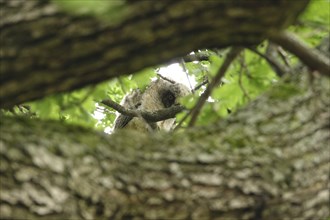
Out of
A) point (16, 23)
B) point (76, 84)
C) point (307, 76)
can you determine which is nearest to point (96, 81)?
point (76, 84)

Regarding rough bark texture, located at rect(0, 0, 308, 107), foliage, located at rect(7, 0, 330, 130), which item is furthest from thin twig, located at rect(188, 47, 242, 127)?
rough bark texture, located at rect(0, 0, 308, 107)

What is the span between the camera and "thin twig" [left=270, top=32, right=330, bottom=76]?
191 cm

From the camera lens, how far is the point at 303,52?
199 centimetres

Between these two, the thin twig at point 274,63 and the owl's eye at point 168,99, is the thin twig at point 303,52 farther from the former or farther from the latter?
the owl's eye at point 168,99

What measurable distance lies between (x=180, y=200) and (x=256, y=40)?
2.00 feet

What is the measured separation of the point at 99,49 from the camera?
1.58m

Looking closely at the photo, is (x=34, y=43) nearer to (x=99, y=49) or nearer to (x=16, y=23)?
(x=16, y=23)

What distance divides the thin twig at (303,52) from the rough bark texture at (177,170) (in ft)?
0.46

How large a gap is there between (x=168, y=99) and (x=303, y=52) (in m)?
4.17

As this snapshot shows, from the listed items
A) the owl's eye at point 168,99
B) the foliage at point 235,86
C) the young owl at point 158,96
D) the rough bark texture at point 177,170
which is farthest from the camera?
the owl's eye at point 168,99

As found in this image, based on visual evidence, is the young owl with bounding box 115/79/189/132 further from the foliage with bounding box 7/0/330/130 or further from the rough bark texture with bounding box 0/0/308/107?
the rough bark texture with bounding box 0/0/308/107

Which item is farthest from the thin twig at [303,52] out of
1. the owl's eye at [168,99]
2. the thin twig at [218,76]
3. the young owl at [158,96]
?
the owl's eye at [168,99]

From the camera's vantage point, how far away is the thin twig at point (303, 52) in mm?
1911

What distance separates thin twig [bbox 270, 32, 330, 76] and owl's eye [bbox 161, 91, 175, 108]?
157 inches
